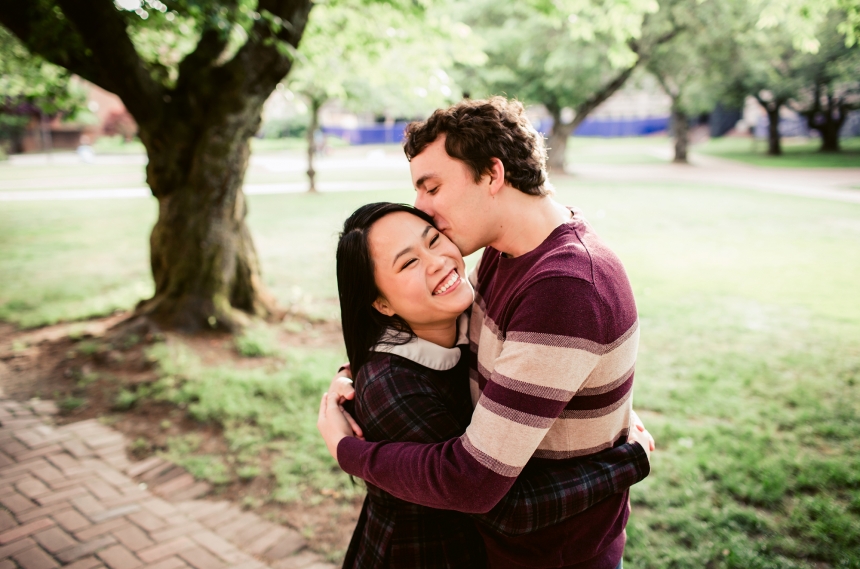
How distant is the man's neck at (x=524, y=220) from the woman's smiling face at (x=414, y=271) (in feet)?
0.67

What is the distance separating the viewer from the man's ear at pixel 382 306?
201 centimetres

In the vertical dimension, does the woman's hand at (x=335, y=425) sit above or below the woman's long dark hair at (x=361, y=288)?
below

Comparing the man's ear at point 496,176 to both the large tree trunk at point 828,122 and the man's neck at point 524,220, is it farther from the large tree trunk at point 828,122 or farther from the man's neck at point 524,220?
the large tree trunk at point 828,122

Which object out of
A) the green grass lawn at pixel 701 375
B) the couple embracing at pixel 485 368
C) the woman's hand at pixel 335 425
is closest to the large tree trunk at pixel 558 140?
the green grass lawn at pixel 701 375

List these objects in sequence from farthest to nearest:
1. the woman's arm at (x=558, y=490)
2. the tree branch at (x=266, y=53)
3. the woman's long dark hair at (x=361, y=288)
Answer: the tree branch at (x=266, y=53) → the woman's long dark hair at (x=361, y=288) → the woman's arm at (x=558, y=490)

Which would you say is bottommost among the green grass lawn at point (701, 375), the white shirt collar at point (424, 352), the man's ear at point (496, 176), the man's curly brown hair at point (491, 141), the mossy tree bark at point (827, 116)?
the green grass lawn at point (701, 375)

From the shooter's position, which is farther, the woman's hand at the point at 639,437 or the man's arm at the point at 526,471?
the woman's hand at the point at 639,437

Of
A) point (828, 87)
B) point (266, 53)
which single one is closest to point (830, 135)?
point (828, 87)

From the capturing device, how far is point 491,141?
1934mm

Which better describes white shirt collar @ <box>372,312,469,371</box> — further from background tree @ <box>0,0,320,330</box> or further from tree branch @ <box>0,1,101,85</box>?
tree branch @ <box>0,1,101,85</box>

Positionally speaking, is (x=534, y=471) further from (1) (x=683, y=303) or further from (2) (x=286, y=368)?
(1) (x=683, y=303)

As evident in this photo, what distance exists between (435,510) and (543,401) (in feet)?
2.20

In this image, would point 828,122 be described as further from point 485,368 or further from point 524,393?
point 524,393

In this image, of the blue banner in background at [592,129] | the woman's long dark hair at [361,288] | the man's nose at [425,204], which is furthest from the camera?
the blue banner in background at [592,129]
